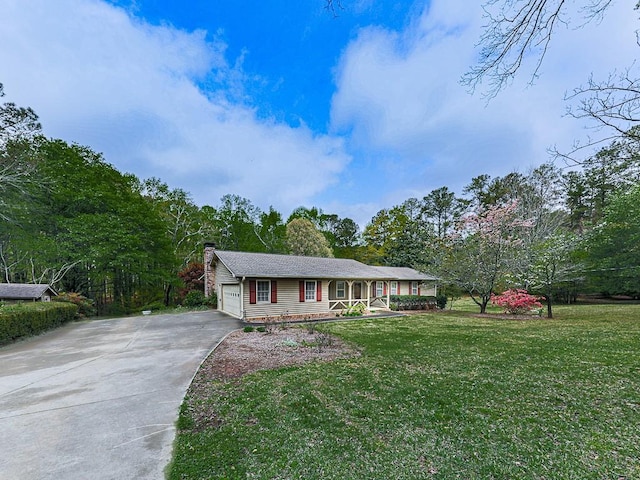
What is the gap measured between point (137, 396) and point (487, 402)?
5.74 metres

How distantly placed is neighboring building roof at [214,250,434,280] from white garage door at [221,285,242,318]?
136cm

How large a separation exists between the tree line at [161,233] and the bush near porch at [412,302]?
237 cm

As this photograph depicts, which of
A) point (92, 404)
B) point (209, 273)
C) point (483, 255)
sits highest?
point (483, 255)

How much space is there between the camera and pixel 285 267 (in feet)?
49.2

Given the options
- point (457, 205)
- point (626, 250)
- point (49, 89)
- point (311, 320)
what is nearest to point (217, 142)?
point (49, 89)

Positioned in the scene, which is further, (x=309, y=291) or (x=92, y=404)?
(x=309, y=291)

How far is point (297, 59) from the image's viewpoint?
9.92 metres

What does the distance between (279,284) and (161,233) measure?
449 inches

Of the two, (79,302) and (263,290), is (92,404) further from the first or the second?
(79,302)

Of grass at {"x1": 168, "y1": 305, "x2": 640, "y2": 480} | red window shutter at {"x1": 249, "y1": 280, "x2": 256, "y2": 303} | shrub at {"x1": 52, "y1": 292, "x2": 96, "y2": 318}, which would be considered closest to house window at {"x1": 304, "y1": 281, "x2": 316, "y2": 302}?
red window shutter at {"x1": 249, "y1": 280, "x2": 256, "y2": 303}

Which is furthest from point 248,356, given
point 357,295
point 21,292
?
point 357,295

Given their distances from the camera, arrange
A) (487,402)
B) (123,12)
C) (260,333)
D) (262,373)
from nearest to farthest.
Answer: (487,402) → (262,373) → (123,12) → (260,333)

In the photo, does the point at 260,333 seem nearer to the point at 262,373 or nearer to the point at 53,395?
the point at 262,373

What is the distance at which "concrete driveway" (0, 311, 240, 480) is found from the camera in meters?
2.84
